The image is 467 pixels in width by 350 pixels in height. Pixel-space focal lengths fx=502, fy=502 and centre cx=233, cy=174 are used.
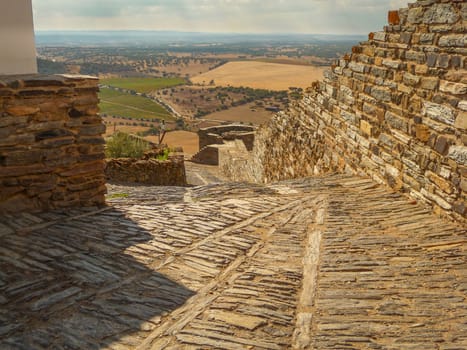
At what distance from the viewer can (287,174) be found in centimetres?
1067

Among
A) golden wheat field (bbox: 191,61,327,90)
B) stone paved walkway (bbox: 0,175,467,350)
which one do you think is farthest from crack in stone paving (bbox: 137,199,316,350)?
golden wheat field (bbox: 191,61,327,90)

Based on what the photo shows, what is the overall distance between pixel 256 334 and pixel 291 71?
327 feet

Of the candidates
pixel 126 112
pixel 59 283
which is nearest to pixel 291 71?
pixel 126 112

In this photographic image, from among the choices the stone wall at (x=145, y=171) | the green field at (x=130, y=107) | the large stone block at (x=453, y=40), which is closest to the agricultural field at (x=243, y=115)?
the green field at (x=130, y=107)

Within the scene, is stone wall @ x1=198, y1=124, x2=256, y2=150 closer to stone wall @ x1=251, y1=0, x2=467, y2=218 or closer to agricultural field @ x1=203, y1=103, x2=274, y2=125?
stone wall @ x1=251, y1=0, x2=467, y2=218

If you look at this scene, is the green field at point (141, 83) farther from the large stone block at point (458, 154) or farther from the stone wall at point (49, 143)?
the large stone block at point (458, 154)

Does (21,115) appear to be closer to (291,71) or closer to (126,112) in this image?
(126,112)

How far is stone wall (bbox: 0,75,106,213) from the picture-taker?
514cm

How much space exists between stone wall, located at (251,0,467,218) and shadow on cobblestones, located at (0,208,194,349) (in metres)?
2.99

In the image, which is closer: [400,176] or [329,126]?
[400,176]

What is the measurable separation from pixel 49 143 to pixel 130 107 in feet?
235

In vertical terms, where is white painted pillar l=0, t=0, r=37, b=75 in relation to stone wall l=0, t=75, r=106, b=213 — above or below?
above

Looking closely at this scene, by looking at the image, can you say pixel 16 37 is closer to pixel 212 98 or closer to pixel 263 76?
pixel 212 98

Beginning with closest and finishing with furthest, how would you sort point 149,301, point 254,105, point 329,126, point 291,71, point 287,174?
point 149,301, point 329,126, point 287,174, point 254,105, point 291,71
